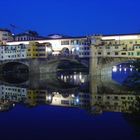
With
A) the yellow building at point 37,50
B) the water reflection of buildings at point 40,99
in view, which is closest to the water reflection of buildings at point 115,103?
the water reflection of buildings at point 40,99

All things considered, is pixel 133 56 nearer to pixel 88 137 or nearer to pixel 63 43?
pixel 63 43

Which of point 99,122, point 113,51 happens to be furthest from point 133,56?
point 99,122

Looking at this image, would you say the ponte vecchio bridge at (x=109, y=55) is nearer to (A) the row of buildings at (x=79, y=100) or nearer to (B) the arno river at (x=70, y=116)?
(A) the row of buildings at (x=79, y=100)

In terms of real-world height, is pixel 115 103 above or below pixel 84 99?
below

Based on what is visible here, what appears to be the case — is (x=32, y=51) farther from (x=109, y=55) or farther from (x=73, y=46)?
(x=109, y=55)

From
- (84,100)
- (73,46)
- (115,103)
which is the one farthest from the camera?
(73,46)

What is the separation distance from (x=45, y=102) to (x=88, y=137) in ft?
31.2

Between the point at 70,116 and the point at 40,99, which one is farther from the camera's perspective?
the point at 40,99

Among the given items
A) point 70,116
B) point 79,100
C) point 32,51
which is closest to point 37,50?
point 32,51

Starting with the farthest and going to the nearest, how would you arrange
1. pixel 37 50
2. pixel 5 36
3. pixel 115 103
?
pixel 5 36
pixel 37 50
pixel 115 103

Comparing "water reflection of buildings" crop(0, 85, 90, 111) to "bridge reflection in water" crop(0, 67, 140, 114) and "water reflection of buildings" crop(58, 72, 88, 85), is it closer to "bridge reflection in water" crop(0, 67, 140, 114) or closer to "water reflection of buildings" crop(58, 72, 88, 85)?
"bridge reflection in water" crop(0, 67, 140, 114)

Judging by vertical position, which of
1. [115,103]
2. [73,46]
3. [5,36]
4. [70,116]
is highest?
[5,36]

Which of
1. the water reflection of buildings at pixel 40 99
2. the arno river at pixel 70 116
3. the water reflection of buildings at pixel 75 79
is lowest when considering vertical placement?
the arno river at pixel 70 116

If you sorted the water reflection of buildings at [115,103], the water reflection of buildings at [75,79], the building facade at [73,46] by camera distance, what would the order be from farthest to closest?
the building facade at [73,46] → the water reflection of buildings at [75,79] → the water reflection of buildings at [115,103]
